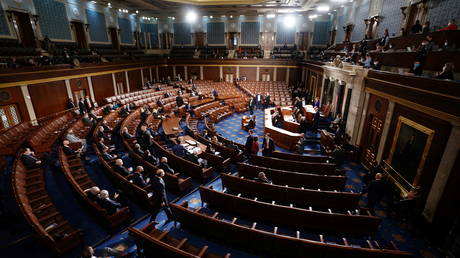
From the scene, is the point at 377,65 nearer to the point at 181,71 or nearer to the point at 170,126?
the point at 170,126

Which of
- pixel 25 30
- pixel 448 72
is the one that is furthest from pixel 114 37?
pixel 448 72

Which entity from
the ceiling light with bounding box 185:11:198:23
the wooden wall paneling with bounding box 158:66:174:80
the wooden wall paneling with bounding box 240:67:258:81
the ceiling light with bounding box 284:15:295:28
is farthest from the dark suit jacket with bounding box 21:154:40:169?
the ceiling light with bounding box 284:15:295:28

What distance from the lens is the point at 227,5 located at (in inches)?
825

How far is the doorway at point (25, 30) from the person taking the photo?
13.9 meters

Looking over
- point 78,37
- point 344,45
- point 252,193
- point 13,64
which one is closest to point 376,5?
point 344,45

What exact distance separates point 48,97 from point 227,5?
652 inches

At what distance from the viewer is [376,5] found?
571 inches

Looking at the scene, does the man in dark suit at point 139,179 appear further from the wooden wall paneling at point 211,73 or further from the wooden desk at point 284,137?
the wooden wall paneling at point 211,73

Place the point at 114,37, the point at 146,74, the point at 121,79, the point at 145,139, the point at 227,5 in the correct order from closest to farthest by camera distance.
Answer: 1. the point at 145,139
2. the point at 121,79
3. the point at 227,5
4. the point at 146,74
5. the point at 114,37

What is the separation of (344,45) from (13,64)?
2046cm

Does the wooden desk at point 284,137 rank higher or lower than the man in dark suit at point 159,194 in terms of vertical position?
lower

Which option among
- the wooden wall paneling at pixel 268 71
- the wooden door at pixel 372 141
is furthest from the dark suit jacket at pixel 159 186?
the wooden wall paneling at pixel 268 71

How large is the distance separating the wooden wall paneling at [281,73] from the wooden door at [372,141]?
16.6 m

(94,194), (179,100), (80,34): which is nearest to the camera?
(94,194)
